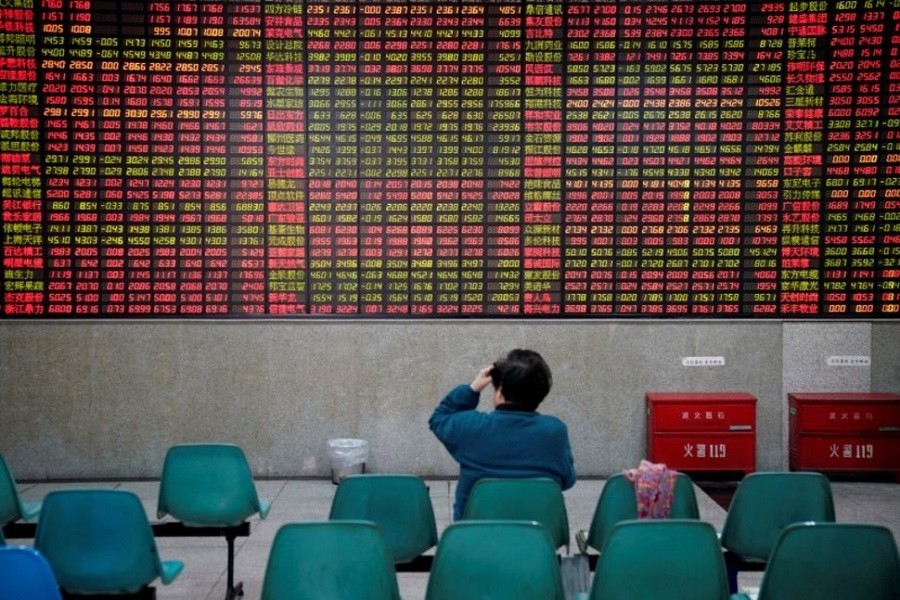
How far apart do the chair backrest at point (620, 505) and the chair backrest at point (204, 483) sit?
1.77m

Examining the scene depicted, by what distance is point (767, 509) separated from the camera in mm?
3570

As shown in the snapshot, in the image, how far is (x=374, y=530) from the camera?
106 inches

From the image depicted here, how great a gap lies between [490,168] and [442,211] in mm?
518

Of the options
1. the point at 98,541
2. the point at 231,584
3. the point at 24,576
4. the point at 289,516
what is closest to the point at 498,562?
the point at 24,576

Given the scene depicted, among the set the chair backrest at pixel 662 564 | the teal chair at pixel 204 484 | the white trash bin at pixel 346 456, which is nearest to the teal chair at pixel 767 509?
the chair backrest at pixel 662 564

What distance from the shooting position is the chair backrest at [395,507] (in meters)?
3.55

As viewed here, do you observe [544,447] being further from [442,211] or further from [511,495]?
[442,211]

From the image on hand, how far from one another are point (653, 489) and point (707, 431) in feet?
13.2

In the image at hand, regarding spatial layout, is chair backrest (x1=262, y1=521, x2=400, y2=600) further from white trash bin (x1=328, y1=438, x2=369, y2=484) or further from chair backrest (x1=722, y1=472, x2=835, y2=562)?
white trash bin (x1=328, y1=438, x2=369, y2=484)

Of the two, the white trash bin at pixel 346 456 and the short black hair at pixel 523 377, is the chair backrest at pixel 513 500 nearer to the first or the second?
the short black hair at pixel 523 377

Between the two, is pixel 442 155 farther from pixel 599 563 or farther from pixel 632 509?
pixel 599 563

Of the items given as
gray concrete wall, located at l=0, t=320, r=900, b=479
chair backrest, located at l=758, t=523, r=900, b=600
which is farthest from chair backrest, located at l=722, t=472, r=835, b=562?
gray concrete wall, located at l=0, t=320, r=900, b=479

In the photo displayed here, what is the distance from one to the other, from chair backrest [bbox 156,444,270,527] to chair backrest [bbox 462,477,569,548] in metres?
1.42

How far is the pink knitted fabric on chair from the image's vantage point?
2.93 meters
